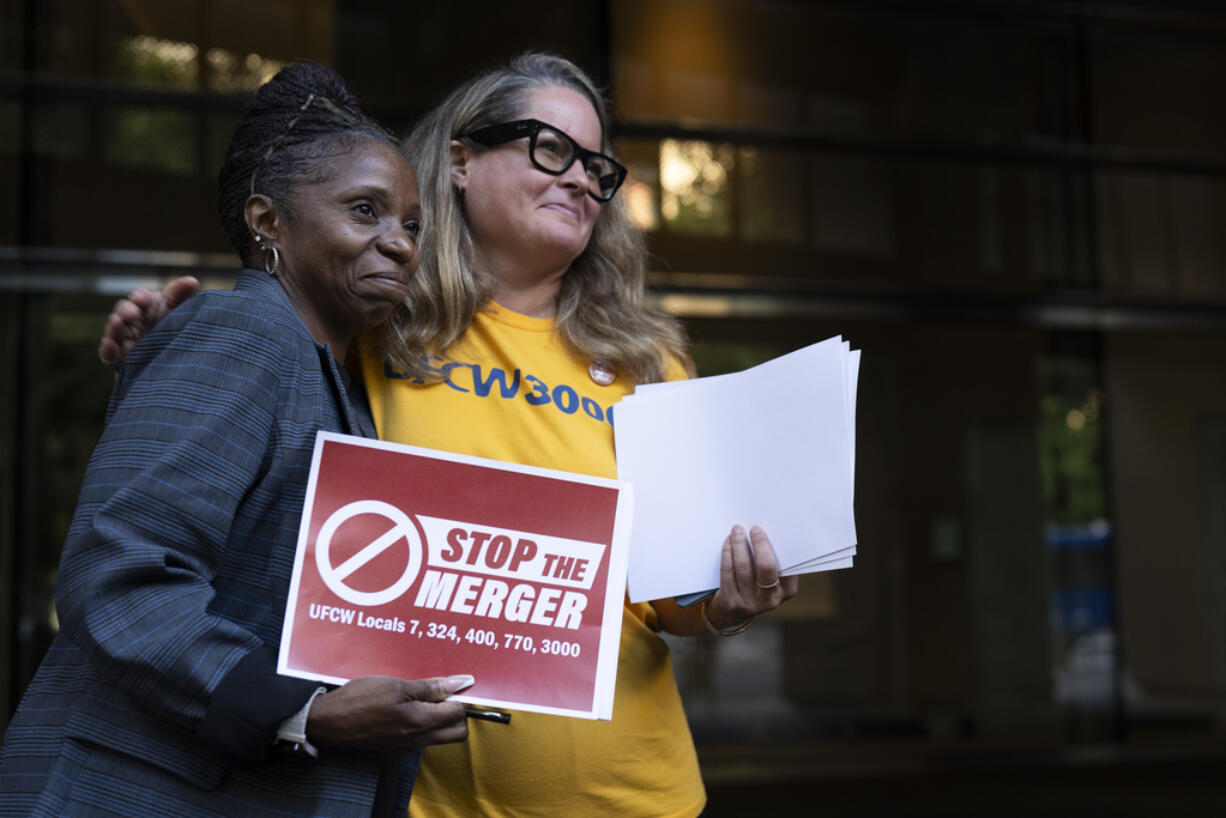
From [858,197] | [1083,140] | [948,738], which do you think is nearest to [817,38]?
[858,197]

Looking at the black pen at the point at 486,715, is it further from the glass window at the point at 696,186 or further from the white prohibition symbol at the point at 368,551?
the glass window at the point at 696,186

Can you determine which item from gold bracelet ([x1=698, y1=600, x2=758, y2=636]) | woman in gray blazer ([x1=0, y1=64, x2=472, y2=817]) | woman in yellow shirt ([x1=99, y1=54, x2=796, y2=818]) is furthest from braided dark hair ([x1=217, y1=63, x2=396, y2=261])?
gold bracelet ([x1=698, y1=600, x2=758, y2=636])

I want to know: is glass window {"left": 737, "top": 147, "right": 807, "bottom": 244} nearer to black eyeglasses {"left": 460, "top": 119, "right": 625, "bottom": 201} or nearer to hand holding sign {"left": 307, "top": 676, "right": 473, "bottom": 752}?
black eyeglasses {"left": 460, "top": 119, "right": 625, "bottom": 201}

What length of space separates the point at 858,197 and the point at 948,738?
3.26m

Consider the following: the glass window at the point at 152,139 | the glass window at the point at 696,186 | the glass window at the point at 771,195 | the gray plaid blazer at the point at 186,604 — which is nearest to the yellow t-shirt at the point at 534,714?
the gray plaid blazer at the point at 186,604

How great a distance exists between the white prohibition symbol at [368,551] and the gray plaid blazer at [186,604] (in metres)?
0.07

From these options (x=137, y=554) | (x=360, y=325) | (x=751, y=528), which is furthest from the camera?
(x=751, y=528)

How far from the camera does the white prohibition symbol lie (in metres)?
1.32

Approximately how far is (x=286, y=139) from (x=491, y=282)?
22.0 inches

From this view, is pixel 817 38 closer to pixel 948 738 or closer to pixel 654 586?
pixel 948 738

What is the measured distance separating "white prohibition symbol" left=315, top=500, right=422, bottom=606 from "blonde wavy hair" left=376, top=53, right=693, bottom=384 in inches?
19.3

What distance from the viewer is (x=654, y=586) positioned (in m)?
1.71

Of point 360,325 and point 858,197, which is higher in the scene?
point 858,197

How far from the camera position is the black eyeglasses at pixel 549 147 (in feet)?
6.48
